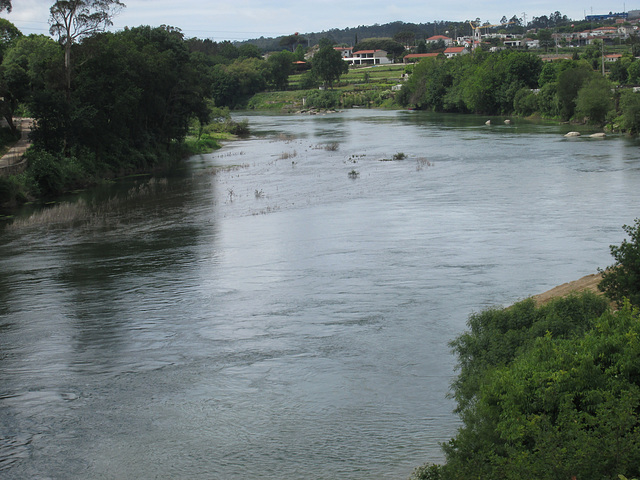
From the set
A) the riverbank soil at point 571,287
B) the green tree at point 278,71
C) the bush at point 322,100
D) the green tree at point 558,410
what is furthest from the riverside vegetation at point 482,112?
the green tree at point 278,71

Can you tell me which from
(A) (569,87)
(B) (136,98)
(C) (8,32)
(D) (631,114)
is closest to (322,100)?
(A) (569,87)

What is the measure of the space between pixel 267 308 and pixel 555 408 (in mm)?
11570

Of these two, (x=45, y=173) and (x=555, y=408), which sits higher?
(x=45, y=173)

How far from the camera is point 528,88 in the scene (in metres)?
85.4

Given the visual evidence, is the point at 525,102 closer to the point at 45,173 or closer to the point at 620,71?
the point at 620,71

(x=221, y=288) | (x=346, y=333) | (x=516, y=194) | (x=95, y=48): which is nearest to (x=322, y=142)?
(x=95, y=48)

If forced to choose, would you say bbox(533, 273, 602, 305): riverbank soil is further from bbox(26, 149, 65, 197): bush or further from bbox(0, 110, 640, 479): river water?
bbox(26, 149, 65, 197): bush

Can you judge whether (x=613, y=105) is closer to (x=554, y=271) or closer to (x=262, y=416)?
(x=554, y=271)

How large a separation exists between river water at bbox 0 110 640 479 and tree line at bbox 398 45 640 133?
1084 inches

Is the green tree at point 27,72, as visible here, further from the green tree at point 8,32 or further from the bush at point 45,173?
the green tree at point 8,32

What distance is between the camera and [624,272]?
41.3 ft

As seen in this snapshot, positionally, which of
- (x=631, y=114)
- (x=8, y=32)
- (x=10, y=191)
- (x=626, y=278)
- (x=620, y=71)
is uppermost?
(x=8, y=32)

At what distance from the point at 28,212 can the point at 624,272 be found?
93.2ft

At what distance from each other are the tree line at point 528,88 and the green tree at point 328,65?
1362 inches
